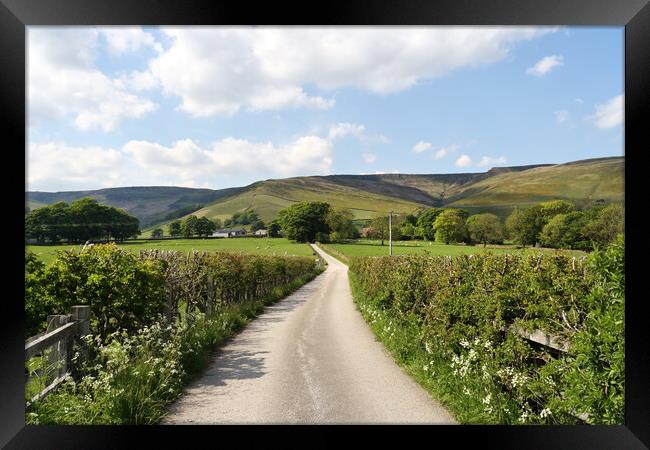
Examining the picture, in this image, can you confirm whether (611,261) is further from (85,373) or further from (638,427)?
(85,373)

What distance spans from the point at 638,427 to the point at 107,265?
5.67m

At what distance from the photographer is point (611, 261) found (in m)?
2.78

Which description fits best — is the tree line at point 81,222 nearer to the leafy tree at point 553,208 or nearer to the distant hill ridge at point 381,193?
the distant hill ridge at point 381,193

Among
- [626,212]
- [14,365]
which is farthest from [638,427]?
[14,365]

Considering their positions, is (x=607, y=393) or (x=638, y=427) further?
(x=638, y=427)

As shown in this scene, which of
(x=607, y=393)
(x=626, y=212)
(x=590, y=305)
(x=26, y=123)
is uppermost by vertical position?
(x=26, y=123)

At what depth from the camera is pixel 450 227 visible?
11.4 m

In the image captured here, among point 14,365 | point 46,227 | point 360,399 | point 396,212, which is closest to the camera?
point 14,365

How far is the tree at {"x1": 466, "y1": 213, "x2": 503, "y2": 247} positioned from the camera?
28.9 feet

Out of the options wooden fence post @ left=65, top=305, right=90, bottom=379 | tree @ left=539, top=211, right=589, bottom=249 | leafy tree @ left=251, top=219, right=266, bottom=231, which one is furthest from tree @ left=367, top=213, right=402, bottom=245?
wooden fence post @ left=65, top=305, right=90, bottom=379

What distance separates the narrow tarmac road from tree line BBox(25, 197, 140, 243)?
111 inches

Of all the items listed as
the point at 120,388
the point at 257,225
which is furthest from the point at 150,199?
the point at 120,388

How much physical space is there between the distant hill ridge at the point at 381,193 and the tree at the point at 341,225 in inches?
20.9

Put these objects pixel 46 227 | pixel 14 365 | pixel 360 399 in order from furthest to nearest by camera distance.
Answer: pixel 46 227
pixel 360 399
pixel 14 365
